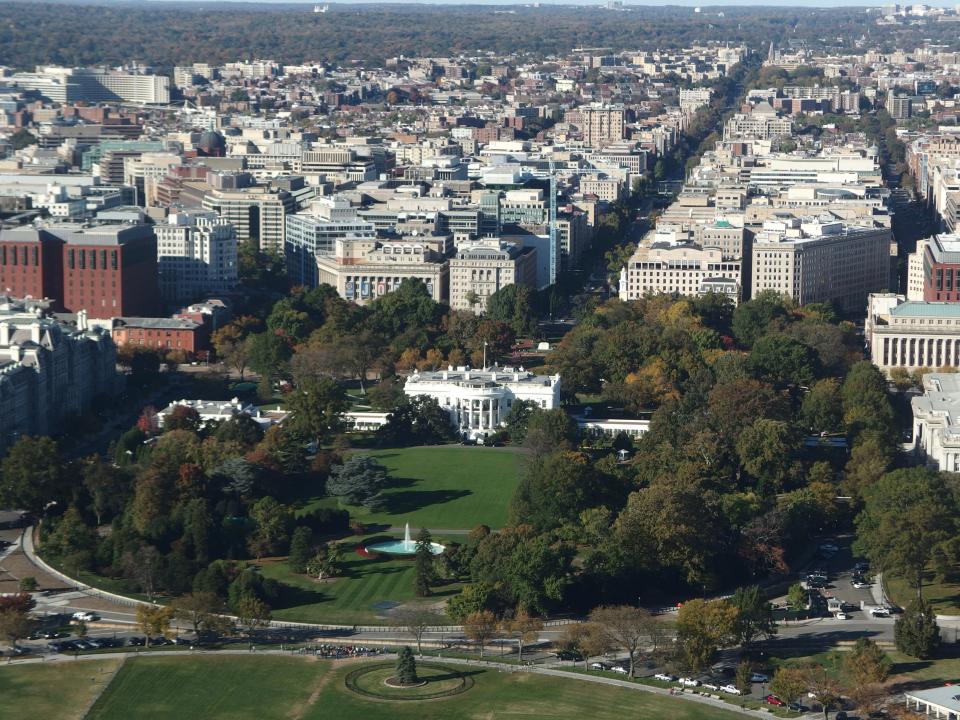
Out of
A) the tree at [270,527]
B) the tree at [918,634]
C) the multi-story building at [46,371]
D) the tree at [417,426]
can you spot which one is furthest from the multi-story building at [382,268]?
the tree at [918,634]

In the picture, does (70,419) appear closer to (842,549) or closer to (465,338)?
(465,338)

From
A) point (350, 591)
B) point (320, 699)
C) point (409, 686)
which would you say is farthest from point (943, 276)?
point (320, 699)

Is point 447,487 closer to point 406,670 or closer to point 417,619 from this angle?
point 417,619

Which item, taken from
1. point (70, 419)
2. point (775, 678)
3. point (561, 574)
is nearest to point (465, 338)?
point (70, 419)

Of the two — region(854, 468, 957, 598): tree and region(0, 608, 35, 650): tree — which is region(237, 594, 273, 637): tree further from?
region(854, 468, 957, 598): tree

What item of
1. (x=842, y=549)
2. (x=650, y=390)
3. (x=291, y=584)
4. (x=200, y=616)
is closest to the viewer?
(x=200, y=616)

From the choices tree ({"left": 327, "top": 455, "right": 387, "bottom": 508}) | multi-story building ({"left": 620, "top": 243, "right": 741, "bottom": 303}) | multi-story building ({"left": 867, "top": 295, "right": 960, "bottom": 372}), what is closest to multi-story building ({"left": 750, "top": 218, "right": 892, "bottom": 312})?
multi-story building ({"left": 620, "top": 243, "right": 741, "bottom": 303})

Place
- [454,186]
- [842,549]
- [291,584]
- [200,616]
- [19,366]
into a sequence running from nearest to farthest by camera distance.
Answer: [200,616]
[291,584]
[842,549]
[19,366]
[454,186]
